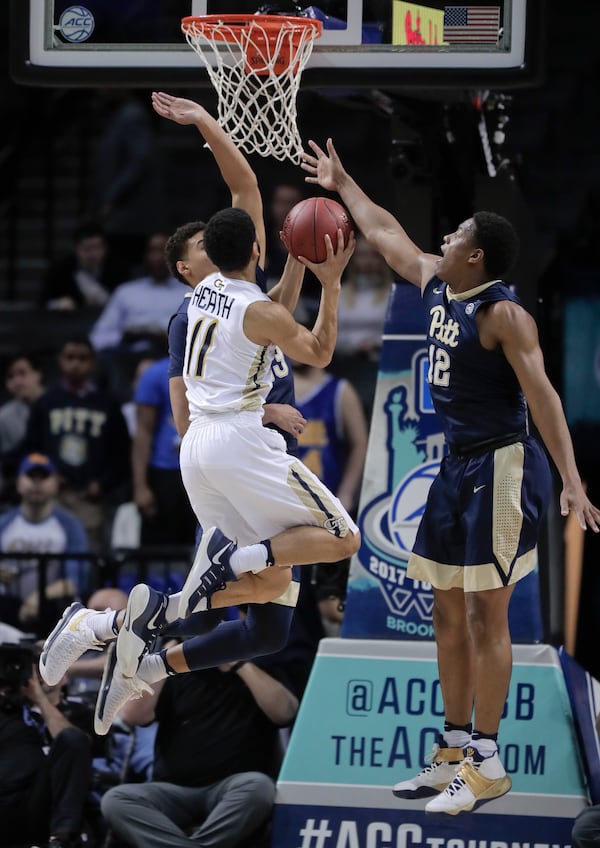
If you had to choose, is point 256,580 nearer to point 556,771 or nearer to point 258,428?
point 258,428

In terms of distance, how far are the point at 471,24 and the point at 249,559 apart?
97.2 inches

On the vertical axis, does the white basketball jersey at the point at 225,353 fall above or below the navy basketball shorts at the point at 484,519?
above

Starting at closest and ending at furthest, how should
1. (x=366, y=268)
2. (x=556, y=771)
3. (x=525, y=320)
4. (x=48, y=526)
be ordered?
(x=525, y=320)
(x=556, y=771)
(x=48, y=526)
(x=366, y=268)

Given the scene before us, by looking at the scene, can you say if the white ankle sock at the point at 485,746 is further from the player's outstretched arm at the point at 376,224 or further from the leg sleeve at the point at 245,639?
the player's outstretched arm at the point at 376,224

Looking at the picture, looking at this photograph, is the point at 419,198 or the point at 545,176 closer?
the point at 419,198

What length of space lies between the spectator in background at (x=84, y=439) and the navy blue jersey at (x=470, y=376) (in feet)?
16.7

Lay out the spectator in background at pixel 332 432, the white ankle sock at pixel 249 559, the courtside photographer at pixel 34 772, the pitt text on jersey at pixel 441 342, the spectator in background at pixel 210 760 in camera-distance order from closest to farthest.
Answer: the white ankle sock at pixel 249 559 < the pitt text on jersey at pixel 441 342 < the spectator in background at pixel 210 760 < the courtside photographer at pixel 34 772 < the spectator in background at pixel 332 432

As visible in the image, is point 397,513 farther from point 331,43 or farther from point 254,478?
point 331,43

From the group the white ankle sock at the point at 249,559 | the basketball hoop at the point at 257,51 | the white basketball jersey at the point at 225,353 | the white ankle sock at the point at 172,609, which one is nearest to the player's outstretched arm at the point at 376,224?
the basketball hoop at the point at 257,51

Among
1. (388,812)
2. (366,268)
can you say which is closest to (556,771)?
(388,812)

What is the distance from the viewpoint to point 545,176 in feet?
46.5

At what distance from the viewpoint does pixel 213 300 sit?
6379 millimetres

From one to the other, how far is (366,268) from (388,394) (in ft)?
12.2

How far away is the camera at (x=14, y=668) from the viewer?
26.8 feet
